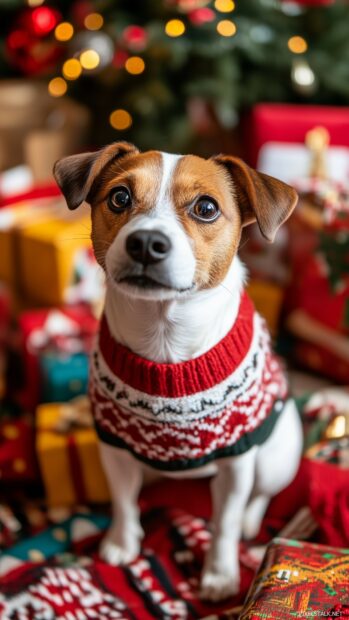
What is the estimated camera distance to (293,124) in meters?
2.19

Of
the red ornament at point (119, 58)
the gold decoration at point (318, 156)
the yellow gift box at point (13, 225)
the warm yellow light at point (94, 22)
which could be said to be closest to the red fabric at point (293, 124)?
the gold decoration at point (318, 156)

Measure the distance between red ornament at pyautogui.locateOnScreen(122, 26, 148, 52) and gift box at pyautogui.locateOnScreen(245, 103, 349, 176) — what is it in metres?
0.43

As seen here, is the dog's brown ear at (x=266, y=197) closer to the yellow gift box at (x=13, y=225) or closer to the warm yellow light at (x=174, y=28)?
the yellow gift box at (x=13, y=225)

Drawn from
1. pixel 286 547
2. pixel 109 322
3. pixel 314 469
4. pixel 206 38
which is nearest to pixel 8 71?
pixel 206 38

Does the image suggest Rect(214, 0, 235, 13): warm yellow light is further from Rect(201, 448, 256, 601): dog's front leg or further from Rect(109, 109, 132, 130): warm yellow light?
Rect(201, 448, 256, 601): dog's front leg

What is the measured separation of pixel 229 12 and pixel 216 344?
1540 millimetres

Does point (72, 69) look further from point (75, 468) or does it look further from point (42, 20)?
point (75, 468)

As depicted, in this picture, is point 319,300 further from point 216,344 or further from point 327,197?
point 216,344

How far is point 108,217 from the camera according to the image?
3.37 feet

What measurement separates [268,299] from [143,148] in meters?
0.82

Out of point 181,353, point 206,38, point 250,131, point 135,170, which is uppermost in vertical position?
point 206,38

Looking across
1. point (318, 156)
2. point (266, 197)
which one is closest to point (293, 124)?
point (318, 156)

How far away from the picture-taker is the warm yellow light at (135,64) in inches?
90.4

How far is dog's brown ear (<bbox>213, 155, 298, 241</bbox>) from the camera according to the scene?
1.03 m
